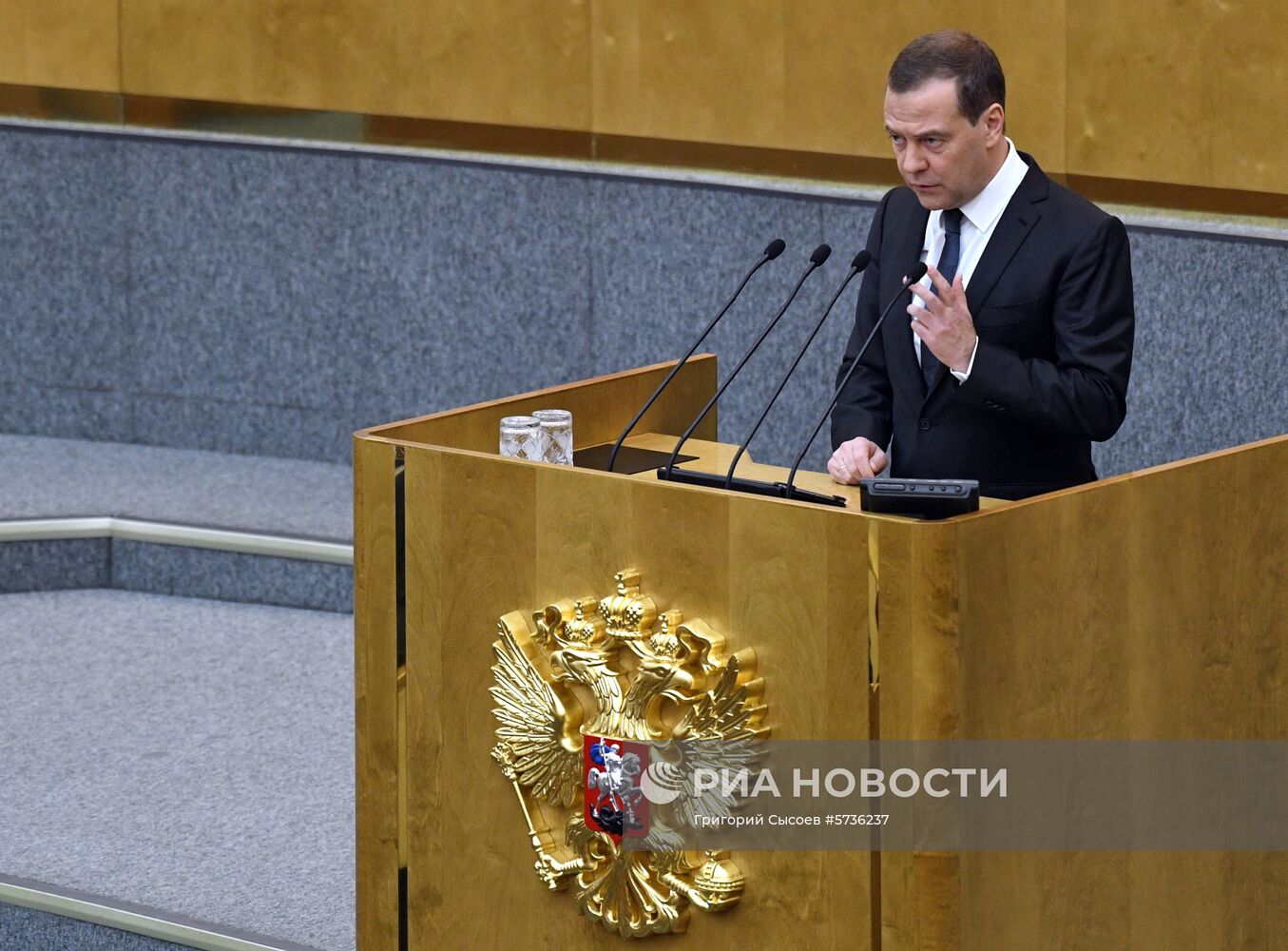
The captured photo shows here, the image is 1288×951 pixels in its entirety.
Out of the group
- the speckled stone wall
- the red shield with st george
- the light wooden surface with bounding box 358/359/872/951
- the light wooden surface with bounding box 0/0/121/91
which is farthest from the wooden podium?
the light wooden surface with bounding box 0/0/121/91

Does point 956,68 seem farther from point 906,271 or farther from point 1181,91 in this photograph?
point 1181,91

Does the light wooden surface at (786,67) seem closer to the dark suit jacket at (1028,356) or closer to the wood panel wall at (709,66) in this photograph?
the wood panel wall at (709,66)

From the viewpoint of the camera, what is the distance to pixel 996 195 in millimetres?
2418

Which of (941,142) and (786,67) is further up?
(786,67)

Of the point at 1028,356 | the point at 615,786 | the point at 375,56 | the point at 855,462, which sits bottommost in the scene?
the point at 615,786

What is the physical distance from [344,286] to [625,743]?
2.81 m

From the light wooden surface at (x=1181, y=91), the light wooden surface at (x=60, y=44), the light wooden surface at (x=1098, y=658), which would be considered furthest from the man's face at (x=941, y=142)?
the light wooden surface at (x=60, y=44)

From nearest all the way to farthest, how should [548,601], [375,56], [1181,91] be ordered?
1. [548,601]
2. [1181,91]
3. [375,56]

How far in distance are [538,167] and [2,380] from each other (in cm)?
154

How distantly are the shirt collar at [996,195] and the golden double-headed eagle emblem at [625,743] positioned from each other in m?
0.63

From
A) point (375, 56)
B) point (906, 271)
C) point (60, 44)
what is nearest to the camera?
point (906, 271)

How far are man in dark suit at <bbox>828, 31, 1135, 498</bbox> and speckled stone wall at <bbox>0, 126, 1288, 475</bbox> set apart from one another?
141 cm

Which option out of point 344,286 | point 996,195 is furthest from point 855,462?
point 344,286

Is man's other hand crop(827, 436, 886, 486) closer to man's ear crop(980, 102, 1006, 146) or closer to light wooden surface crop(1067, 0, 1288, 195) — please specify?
man's ear crop(980, 102, 1006, 146)
